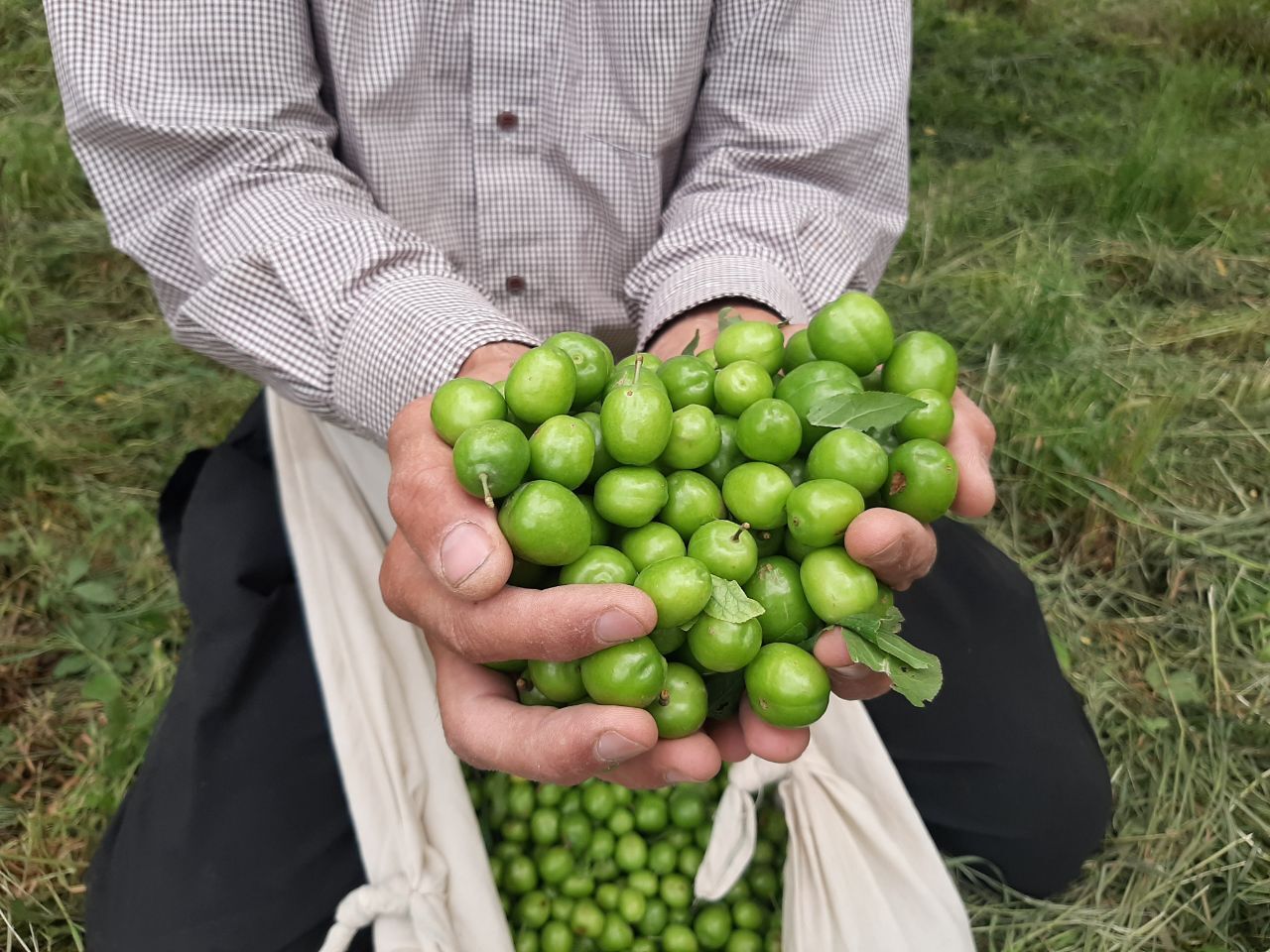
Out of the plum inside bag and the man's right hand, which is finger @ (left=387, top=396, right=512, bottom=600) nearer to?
the man's right hand

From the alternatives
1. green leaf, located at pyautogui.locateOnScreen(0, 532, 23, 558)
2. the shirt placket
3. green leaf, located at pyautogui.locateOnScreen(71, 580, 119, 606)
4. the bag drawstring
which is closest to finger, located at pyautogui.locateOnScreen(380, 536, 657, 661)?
the bag drawstring

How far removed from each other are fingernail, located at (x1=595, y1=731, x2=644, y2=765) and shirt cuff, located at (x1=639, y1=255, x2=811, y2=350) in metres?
1.41

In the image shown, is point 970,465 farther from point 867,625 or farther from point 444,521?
point 444,521

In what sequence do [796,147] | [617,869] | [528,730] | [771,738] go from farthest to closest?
1. [796,147]
2. [617,869]
3. [771,738]
4. [528,730]

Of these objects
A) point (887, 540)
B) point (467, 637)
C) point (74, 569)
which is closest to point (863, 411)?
point (887, 540)

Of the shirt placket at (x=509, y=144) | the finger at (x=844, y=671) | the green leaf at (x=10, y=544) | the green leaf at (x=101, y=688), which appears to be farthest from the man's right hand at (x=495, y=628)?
the green leaf at (x=10, y=544)

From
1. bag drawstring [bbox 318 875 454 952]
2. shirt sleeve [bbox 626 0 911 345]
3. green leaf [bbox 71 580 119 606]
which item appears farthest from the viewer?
green leaf [bbox 71 580 119 606]

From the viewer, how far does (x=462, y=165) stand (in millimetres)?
2988

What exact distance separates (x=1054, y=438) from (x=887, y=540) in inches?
118

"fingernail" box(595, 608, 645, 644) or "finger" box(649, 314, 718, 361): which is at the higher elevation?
"fingernail" box(595, 608, 645, 644)

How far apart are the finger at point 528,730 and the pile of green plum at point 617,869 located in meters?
1.09

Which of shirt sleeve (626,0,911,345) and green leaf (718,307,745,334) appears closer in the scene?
green leaf (718,307,745,334)

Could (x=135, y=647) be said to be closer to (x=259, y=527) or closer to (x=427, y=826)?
(x=259, y=527)

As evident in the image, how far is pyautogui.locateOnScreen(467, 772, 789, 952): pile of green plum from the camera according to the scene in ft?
9.33
